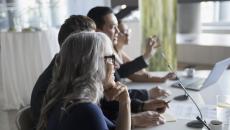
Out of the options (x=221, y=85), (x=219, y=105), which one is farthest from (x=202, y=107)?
(x=221, y=85)

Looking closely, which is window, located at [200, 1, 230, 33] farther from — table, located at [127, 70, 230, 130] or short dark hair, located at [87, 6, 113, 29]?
short dark hair, located at [87, 6, 113, 29]

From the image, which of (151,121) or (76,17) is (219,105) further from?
(76,17)

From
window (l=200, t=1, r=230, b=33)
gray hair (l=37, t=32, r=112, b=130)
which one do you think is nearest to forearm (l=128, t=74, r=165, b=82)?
gray hair (l=37, t=32, r=112, b=130)

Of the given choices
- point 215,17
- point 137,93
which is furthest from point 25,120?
point 215,17

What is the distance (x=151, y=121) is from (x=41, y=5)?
2.57 m

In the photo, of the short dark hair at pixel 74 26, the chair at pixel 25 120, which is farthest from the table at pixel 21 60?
the chair at pixel 25 120

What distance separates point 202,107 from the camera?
63.3 inches

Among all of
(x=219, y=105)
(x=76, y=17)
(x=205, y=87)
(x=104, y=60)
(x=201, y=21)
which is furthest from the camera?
(x=201, y=21)

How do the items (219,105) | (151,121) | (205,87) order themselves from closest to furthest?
(151,121)
(219,105)
(205,87)

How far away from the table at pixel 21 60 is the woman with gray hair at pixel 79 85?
240cm

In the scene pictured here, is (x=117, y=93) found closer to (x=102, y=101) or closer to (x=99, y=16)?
(x=102, y=101)

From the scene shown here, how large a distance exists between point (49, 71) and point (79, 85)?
47cm

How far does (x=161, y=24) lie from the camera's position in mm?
3012

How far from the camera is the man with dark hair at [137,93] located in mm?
1423
